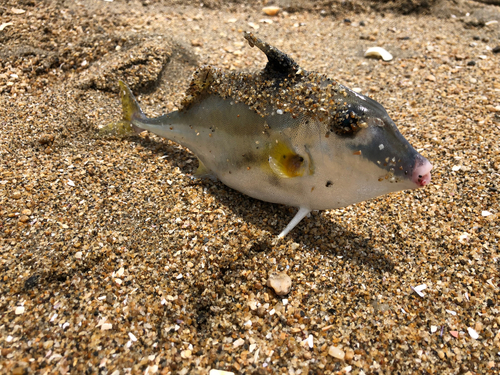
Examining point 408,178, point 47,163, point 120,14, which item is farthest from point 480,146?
point 120,14

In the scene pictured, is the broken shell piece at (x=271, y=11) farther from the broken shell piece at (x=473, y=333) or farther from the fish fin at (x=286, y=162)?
the broken shell piece at (x=473, y=333)

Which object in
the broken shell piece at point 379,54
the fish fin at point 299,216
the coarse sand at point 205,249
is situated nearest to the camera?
the coarse sand at point 205,249

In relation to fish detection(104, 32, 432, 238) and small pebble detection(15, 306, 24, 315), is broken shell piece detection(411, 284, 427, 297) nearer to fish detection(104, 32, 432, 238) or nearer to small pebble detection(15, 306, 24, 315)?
fish detection(104, 32, 432, 238)

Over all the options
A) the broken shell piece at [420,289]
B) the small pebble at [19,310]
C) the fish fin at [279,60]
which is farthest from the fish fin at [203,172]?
the broken shell piece at [420,289]

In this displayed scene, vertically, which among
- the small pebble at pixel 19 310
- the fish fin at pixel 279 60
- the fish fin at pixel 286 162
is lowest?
the small pebble at pixel 19 310

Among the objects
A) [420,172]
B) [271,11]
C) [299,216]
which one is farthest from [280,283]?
[271,11]

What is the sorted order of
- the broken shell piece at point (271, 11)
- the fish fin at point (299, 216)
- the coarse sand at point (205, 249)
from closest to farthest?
the coarse sand at point (205, 249) → the fish fin at point (299, 216) → the broken shell piece at point (271, 11)
